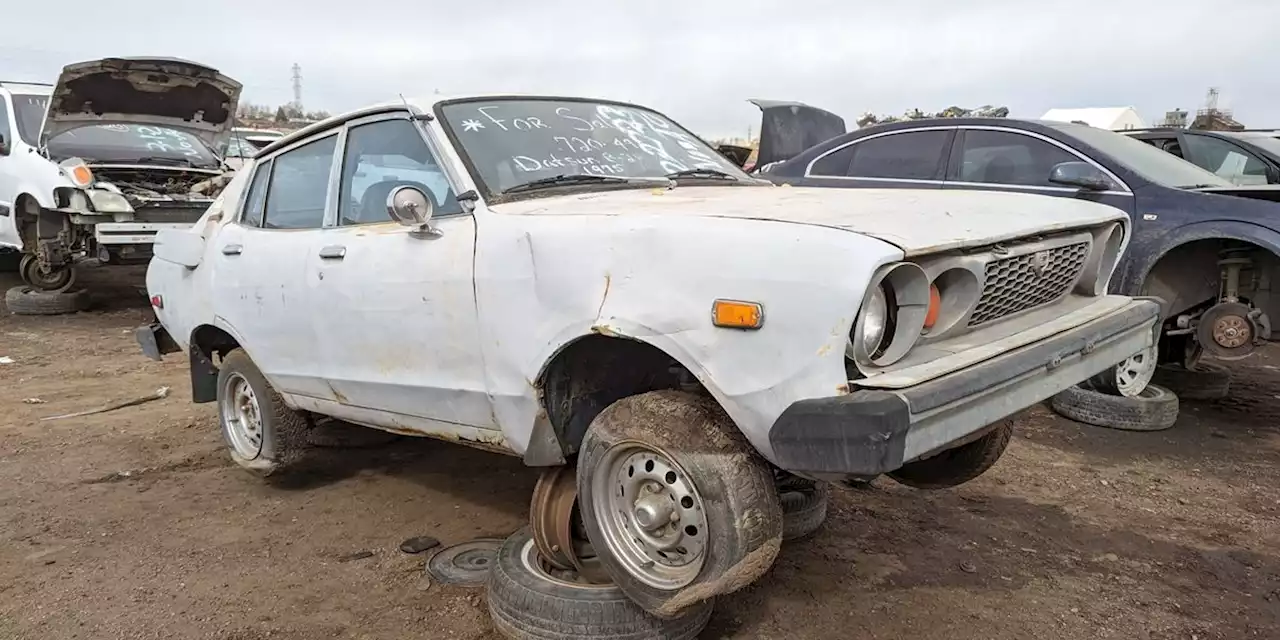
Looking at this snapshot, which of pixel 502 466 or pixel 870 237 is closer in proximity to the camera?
pixel 870 237

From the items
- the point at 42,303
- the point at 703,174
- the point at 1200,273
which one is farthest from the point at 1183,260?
the point at 42,303

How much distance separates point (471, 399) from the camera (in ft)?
9.96

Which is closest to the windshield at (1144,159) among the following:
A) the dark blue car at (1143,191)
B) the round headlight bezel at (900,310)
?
the dark blue car at (1143,191)

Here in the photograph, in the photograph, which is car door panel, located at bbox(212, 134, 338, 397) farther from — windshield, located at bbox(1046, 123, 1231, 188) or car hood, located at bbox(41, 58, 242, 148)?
car hood, located at bbox(41, 58, 242, 148)

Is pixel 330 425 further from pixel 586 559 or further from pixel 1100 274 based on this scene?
pixel 1100 274

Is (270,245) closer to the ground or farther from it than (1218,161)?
closer to the ground

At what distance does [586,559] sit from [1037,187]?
13.5 feet

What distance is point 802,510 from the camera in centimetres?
367

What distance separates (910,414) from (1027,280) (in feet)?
3.12

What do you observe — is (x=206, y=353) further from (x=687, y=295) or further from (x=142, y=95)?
(x=142, y=95)

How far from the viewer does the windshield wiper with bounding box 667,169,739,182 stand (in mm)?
3607

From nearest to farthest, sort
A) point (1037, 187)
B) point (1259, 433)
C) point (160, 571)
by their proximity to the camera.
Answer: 1. point (160, 571)
2. point (1259, 433)
3. point (1037, 187)

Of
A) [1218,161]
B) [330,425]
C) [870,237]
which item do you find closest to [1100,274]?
[870,237]

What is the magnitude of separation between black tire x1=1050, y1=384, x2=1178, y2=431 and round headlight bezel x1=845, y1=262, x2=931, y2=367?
3.38 meters
